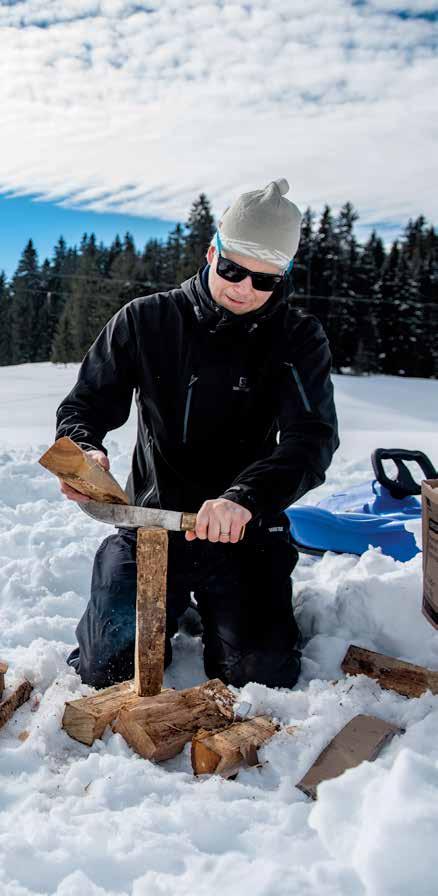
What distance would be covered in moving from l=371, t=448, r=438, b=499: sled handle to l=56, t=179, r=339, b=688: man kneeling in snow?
4.68ft

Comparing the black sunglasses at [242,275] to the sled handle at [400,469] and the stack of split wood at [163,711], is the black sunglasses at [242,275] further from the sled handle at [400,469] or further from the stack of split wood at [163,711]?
the sled handle at [400,469]

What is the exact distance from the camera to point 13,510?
16.5 ft

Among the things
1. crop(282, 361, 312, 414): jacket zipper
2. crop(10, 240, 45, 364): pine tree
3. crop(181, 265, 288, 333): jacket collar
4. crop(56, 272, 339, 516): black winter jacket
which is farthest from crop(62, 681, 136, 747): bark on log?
crop(10, 240, 45, 364): pine tree

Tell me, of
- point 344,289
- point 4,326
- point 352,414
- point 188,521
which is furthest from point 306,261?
point 188,521

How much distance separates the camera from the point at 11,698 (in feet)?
7.92

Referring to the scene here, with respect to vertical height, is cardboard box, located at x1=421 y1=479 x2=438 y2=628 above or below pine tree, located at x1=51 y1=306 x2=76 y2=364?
above

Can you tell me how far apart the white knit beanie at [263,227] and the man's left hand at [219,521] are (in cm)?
105

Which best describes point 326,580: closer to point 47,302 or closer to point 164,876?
point 164,876

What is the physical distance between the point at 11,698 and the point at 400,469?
2959 mm

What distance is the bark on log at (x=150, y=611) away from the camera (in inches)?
93.7

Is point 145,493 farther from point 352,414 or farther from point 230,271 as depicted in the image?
point 352,414

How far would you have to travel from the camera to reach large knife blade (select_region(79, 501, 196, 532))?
7.56 feet

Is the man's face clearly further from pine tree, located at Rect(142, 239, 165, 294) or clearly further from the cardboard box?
pine tree, located at Rect(142, 239, 165, 294)

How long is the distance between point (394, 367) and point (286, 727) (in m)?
39.9
